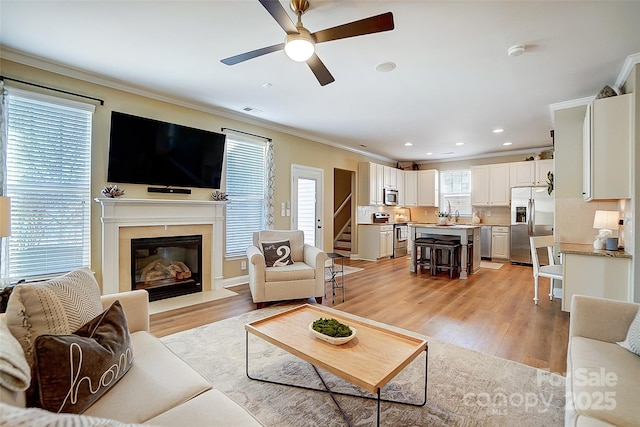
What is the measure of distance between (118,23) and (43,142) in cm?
163

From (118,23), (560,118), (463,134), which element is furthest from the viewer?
(463,134)

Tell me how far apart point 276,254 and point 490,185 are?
602cm

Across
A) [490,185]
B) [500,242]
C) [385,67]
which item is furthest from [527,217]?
[385,67]

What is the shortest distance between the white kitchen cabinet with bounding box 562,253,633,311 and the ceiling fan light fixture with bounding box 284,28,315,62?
3.39m

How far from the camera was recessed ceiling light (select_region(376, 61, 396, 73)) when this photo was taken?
3.02 meters

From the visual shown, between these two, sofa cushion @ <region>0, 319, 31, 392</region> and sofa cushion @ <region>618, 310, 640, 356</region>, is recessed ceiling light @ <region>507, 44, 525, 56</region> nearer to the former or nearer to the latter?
sofa cushion @ <region>618, 310, 640, 356</region>

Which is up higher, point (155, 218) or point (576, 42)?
point (576, 42)

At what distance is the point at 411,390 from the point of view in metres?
2.01

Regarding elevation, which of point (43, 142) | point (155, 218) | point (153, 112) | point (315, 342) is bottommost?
point (315, 342)

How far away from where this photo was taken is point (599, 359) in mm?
1529

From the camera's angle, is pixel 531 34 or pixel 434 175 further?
pixel 434 175

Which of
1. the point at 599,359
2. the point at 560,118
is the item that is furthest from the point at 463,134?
the point at 599,359

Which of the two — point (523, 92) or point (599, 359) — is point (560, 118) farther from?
point (599, 359)

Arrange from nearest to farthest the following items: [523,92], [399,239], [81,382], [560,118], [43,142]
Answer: [81,382], [43,142], [523,92], [560,118], [399,239]
